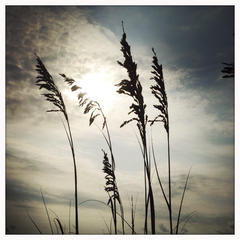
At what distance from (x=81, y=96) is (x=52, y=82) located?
467 millimetres

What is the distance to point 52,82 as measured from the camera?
2275 millimetres

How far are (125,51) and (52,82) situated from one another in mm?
997

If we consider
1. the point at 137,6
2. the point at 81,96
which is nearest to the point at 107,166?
the point at 81,96
